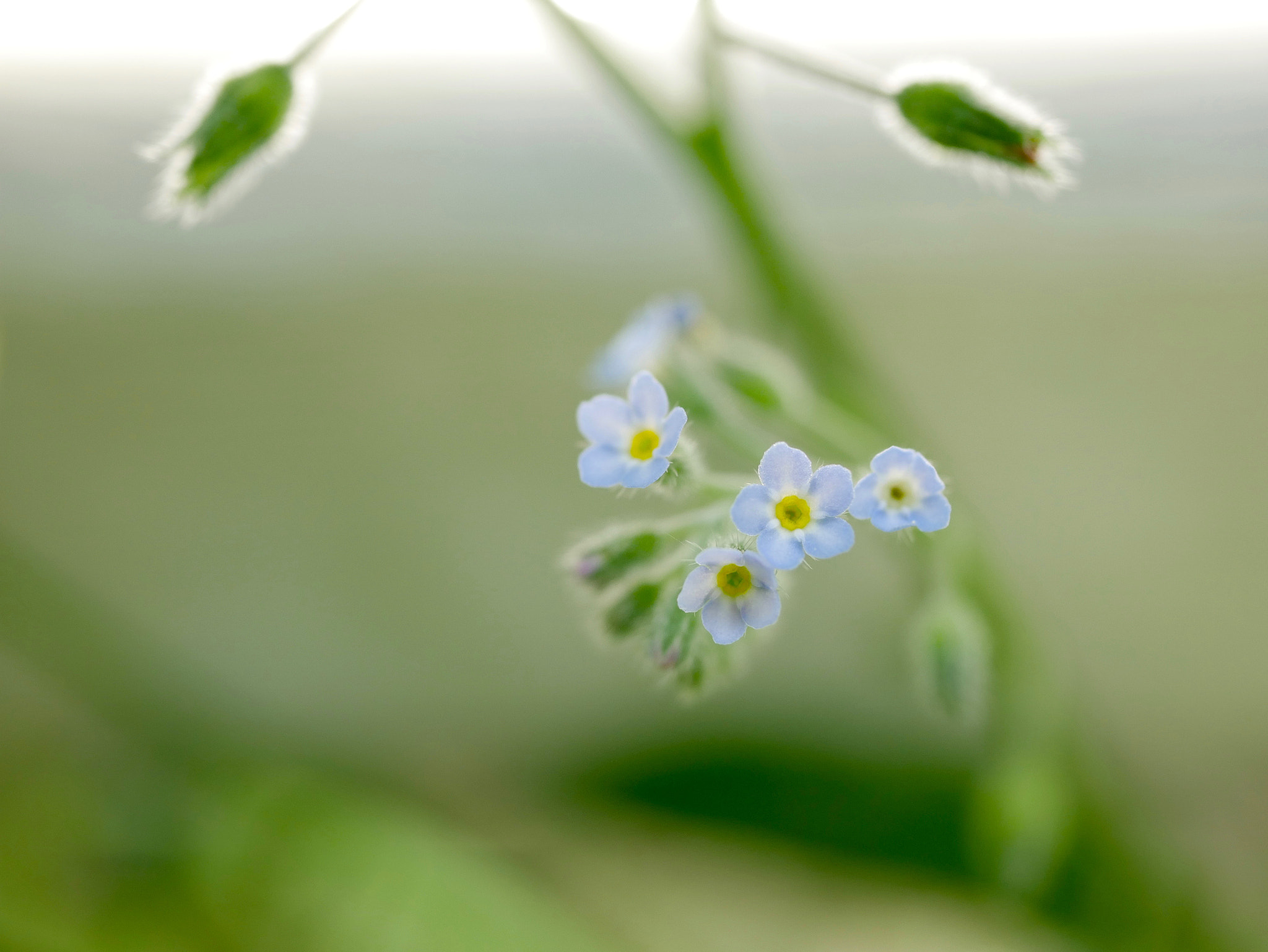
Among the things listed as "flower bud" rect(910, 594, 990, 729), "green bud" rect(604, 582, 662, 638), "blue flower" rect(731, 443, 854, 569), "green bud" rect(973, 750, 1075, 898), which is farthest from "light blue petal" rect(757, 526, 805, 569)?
"green bud" rect(973, 750, 1075, 898)

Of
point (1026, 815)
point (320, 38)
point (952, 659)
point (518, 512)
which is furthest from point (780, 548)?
point (518, 512)

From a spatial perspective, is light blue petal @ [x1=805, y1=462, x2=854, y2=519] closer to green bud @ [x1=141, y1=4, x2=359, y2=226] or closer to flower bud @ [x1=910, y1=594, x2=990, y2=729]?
flower bud @ [x1=910, y1=594, x2=990, y2=729]

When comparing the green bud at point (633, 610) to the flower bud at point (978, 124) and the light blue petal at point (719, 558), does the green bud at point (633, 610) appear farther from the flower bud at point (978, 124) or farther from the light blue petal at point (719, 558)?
the flower bud at point (978, 124)

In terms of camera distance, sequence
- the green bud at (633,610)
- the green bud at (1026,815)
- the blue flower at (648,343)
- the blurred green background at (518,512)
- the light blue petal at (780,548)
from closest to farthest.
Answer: the light blue petal at (780,548) → the green bud at (633,610) → the blue flower at (648,343) → the green bud at (1026,815) → the blurred green background at (518,512)

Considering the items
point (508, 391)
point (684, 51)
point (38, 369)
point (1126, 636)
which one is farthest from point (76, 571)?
point (1126, 636)

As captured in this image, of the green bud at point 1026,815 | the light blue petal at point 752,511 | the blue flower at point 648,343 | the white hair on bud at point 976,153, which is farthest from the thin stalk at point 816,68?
the green bud at point 1026,815
